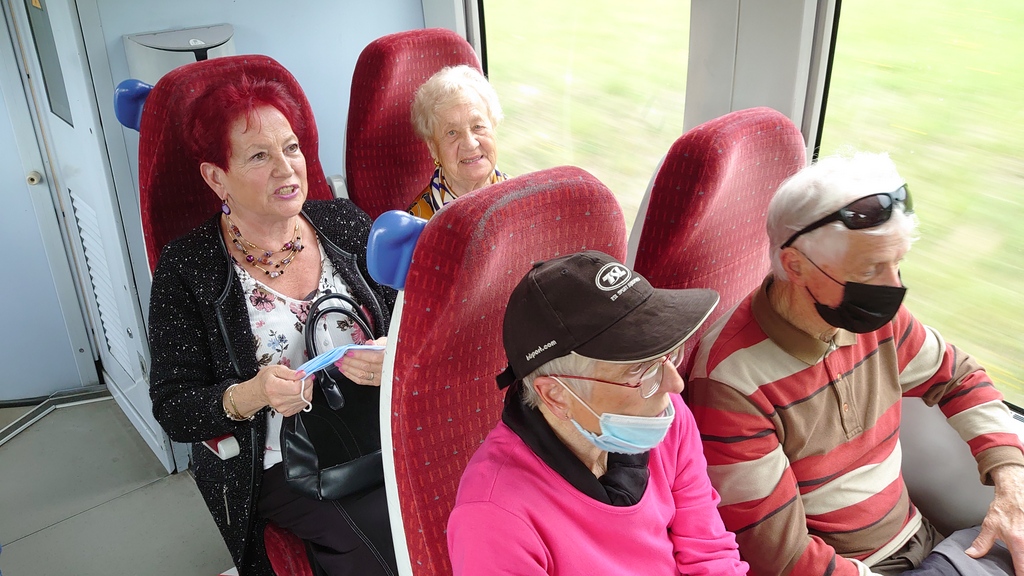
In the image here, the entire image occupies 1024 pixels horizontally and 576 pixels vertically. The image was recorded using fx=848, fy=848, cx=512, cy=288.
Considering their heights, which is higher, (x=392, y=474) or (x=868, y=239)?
(x=868, y=239)

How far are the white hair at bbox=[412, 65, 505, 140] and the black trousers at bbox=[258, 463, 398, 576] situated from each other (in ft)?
3.61

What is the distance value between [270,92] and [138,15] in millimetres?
929

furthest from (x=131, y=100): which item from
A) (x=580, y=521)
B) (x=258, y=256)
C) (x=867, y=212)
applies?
(x=867, y=212)

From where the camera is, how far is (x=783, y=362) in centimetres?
163

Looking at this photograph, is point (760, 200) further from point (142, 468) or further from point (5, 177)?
point (5, 177)

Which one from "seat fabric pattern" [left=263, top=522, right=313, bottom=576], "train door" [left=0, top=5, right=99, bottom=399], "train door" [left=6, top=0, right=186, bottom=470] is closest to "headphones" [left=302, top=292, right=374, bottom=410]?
"seat fabric pattern" [left=263, top=522, right=313, bottom=576]

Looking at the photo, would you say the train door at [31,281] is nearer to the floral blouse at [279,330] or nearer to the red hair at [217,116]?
the red hair at [217,116]

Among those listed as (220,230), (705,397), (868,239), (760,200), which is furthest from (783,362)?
(220,230)

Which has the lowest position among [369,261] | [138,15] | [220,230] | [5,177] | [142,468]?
[142,468]

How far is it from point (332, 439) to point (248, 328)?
33cm

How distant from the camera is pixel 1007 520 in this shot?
5.66ft

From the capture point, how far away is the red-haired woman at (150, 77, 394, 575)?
187 cm

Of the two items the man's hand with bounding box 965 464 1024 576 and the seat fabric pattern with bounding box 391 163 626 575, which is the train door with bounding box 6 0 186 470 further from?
the man's hand with bounding box 965 464 1024 576

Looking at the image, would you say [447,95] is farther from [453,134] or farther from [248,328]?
[248,328]
